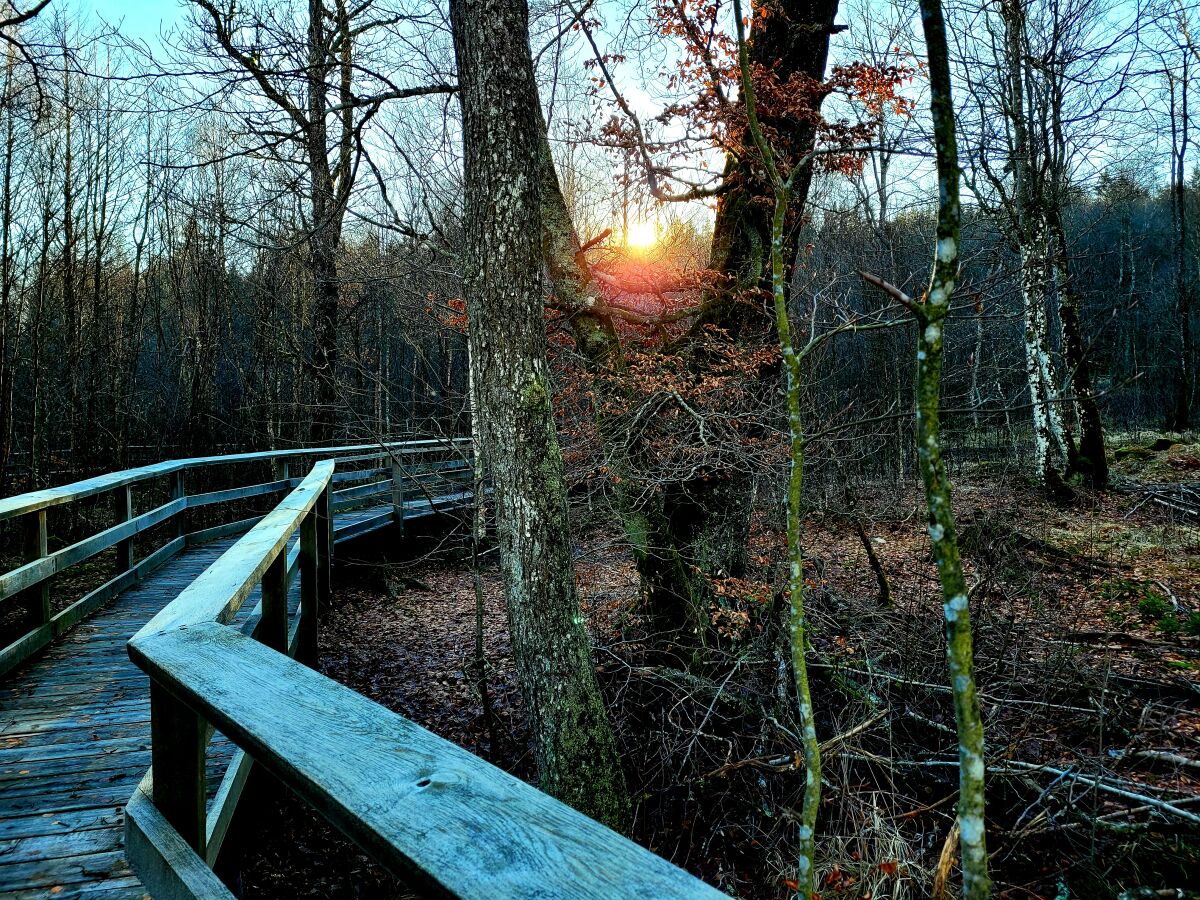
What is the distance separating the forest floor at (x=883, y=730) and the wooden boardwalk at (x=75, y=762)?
133 centimetres

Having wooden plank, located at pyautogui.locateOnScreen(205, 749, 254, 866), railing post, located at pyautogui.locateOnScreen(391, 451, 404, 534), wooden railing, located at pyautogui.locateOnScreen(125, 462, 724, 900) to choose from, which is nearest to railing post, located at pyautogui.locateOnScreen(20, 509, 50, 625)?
wooden plank, located at pyautogui.locateOnScreen(205, 749, 254, 866)

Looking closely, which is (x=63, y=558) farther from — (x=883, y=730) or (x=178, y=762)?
(x=883, y=730)

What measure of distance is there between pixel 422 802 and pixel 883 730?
5344 millimetres

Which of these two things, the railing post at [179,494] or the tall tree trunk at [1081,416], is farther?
the tall tree trunk at [1081,416]

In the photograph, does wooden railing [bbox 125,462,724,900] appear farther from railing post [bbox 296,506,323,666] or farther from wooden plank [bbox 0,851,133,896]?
railing post [bbox 296,506,323,666]

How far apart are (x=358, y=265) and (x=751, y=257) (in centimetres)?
715

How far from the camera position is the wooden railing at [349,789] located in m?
0.72

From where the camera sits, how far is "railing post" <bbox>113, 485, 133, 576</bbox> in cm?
616

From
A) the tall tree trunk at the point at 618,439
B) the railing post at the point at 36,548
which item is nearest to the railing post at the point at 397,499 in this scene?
the tall tree trunk at the point at 618,439

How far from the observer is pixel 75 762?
124 inches

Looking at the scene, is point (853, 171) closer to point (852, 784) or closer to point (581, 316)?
point (581, 316)

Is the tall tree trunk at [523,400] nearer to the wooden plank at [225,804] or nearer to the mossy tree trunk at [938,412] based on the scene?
the wooden plank at [225,804]

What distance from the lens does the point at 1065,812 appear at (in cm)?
411

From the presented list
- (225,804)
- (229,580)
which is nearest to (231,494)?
(225,804)
